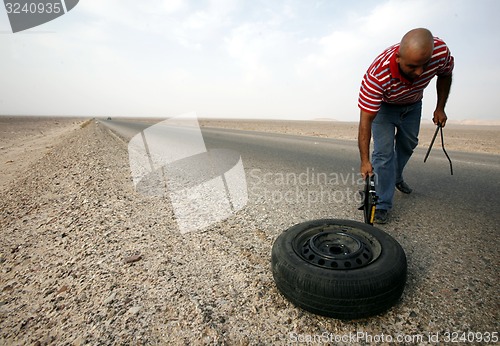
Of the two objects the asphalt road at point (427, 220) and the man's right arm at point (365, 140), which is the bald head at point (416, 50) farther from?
the asphalt road at point (427, 220)

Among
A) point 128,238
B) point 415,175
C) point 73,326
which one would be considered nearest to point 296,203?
point 128,238

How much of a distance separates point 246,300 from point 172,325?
0.44 meters

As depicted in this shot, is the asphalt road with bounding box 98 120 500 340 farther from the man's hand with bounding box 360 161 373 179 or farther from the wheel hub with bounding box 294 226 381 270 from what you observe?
the man's hand with bounding box 360 161 373 179

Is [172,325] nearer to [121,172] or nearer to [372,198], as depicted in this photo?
[372,198]

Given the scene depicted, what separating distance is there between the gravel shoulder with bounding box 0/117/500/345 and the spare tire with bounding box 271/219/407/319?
0.32 ft

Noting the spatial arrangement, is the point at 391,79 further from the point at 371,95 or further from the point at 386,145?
the point at 386,145

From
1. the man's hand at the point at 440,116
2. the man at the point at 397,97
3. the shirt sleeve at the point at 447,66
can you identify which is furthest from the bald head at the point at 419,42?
the man's hand at the point at 440,116

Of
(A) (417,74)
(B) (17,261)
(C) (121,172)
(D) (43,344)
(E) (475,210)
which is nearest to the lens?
(D) (43,344)

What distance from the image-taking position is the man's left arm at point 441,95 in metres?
2.95

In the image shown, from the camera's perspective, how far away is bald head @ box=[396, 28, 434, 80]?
202 cm

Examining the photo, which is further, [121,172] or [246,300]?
[121,172]

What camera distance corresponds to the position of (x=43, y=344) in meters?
1.47

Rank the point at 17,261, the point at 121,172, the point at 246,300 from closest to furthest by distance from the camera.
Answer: the point at 246,300 < the point at 17,261 < the point at 121,172

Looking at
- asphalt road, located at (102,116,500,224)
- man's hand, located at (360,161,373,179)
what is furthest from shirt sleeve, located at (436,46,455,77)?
asphalt road, located at (102,116,500,224)
